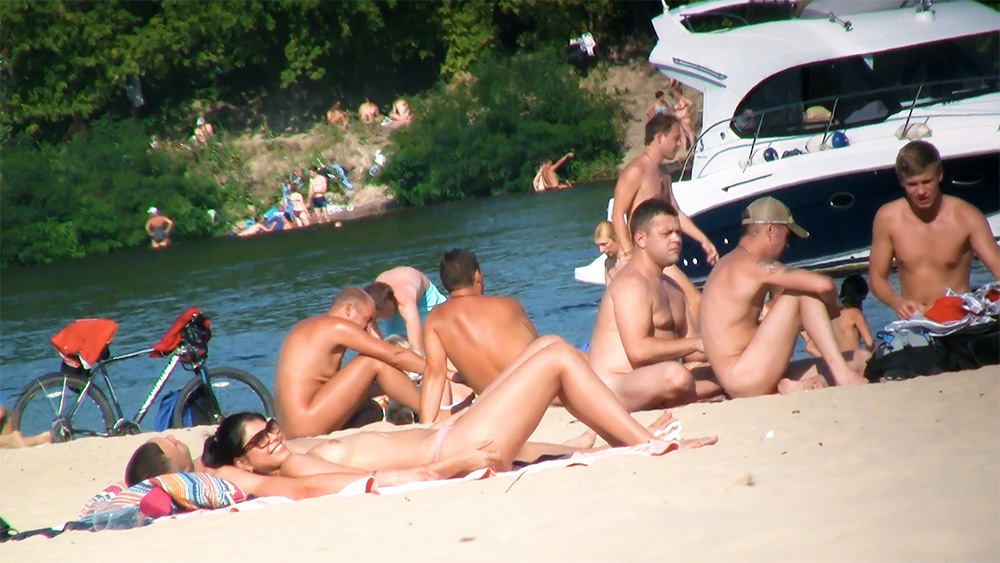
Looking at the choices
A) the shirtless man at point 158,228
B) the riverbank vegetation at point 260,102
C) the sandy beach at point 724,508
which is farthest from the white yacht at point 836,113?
the shirtless man at point 158,228

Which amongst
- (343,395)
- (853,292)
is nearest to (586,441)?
(343,395)

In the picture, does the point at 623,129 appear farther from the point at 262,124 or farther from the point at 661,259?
the point at 661,259

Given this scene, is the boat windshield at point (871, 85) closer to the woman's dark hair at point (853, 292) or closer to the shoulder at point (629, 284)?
the woman's dark hair at point (853, 292)

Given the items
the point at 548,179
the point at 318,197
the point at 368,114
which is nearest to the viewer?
the point at 548,179

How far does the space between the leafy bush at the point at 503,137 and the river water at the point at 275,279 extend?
1.09m

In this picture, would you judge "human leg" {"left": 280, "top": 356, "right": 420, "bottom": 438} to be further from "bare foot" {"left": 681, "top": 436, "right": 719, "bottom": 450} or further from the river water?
the river water

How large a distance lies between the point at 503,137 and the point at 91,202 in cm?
912

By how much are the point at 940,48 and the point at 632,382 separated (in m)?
6.93

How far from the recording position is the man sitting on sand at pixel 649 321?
670cm

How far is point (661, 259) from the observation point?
6.75m

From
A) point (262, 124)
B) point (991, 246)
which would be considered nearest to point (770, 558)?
point (991, 246)

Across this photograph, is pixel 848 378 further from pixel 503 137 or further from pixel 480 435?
pixel 503 137

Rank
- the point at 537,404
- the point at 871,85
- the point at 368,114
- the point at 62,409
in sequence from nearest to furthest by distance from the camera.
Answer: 1. the point at 537,404
2. the point at 62,409
3. the point at 871,85
4. the point at 368,114

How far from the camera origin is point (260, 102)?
113 feet
